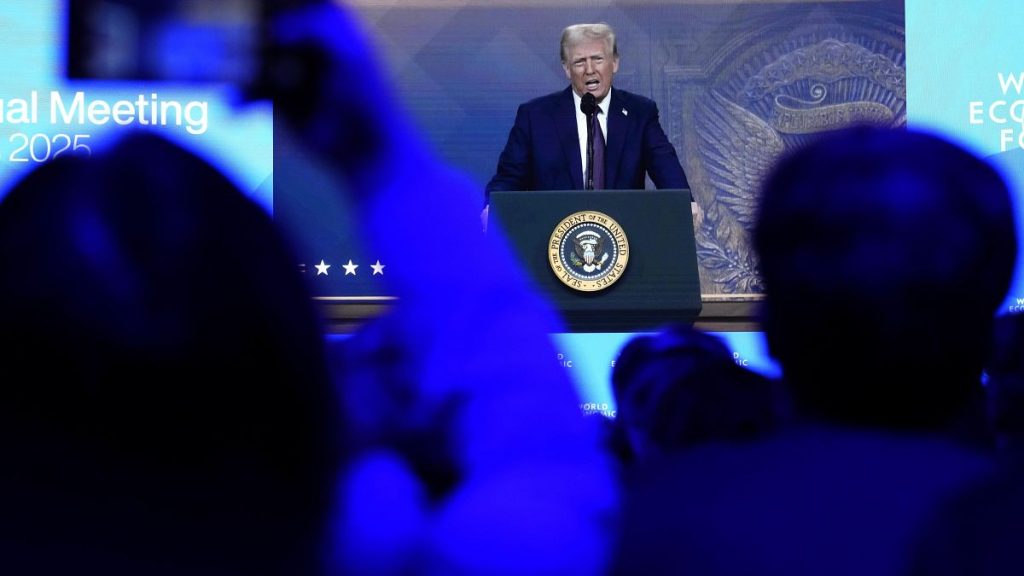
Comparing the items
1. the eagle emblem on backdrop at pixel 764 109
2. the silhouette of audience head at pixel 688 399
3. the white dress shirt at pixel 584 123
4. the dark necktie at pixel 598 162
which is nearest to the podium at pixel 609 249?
the dark necktie at pixel 598 162

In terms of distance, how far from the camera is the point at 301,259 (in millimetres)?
610

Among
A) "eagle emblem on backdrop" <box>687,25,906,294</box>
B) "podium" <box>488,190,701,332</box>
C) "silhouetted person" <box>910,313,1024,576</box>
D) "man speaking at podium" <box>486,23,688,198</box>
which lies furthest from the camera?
"eagle emblem on backdrop" <box>687,25,906,294</box>

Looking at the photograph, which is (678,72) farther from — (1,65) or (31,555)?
(31,555)

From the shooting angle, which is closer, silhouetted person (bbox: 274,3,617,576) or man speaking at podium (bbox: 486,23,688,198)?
silhouetted person (bbox: 274,3,617,576)

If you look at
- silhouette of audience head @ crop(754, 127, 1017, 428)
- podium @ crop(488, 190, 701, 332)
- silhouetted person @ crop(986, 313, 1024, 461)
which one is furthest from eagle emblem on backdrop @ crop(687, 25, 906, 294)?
silhouette of audience head @ crop(754, 127, 1017, 428)

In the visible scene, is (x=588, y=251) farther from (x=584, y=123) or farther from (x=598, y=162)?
A: (x=584, y=123)

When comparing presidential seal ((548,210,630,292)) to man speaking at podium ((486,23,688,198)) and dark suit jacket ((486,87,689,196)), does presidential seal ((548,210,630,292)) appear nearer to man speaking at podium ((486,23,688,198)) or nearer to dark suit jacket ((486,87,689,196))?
man speaking at podium ((486,23,688,198))

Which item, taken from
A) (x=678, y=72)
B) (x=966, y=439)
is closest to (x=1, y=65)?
(x=678, y=72)

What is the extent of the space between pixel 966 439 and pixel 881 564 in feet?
0.61

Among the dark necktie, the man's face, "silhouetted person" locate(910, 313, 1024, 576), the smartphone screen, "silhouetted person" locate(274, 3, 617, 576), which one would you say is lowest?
"silhouetted person" locate(910, 313, 1024, 576)

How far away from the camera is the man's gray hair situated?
738 centimetres

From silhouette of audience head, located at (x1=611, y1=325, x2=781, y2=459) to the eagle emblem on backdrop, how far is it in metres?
6.19

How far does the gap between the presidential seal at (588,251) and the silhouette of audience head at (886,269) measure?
4.24 meters

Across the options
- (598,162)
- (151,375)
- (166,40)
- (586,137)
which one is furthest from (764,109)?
(151,375)
